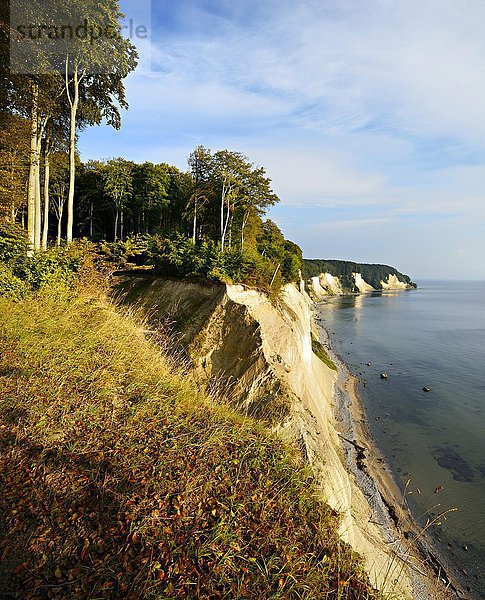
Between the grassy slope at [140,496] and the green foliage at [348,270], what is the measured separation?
104 m

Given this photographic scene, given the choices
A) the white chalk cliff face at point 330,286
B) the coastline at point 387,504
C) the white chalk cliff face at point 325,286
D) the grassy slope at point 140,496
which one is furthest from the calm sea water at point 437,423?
the white chalk cliff face at point 325,286

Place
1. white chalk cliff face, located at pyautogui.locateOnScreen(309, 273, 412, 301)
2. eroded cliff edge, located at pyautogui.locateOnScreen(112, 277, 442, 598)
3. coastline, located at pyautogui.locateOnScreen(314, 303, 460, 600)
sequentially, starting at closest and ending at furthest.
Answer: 1. eroded cliff edge, located at pyautogui.locateOnScreen(112, 277, 442, 598)
2. coastline, located at pyautogui.locateOnScreen(314, 303, 460, 600)
3. white chalk cliff face, located at pyautogui.locateOnScreen(309, 273, 412, 301)

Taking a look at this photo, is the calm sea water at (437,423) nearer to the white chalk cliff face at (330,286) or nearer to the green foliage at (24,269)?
the green foliage at (24,269)

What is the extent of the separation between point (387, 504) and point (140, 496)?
13214 millimetres

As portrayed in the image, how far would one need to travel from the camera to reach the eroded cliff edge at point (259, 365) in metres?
8.74

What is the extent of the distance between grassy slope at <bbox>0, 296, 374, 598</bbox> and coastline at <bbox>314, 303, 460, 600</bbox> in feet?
5.93

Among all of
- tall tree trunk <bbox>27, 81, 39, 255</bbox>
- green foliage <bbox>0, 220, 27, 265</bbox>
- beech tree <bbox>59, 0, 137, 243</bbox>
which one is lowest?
green foliage <bbox>0, 220, 27, 265</bbox>

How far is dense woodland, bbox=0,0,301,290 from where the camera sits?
33.7 ft

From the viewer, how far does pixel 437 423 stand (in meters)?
19.6

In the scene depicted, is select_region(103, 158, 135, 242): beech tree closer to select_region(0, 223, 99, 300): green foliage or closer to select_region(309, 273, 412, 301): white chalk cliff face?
Answer: select_region(0, 223, 99, 300): green foliage

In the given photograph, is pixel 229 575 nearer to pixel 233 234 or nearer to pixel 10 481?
pixel 10 481

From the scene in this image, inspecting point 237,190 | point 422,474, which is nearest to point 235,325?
point 422,474

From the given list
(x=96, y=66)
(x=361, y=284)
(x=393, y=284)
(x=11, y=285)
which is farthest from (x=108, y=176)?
(x=393, y=284)

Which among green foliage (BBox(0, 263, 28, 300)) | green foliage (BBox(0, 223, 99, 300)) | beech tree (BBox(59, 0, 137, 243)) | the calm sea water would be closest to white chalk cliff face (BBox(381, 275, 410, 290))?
the calm sea water
